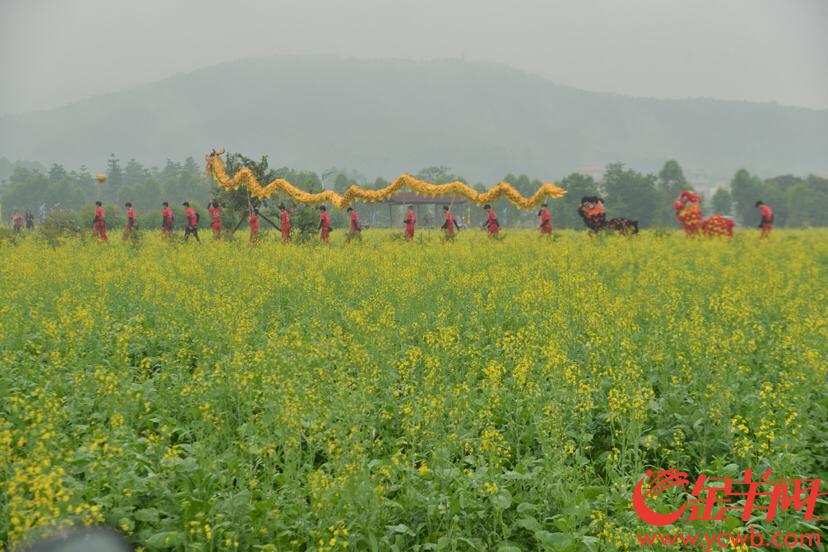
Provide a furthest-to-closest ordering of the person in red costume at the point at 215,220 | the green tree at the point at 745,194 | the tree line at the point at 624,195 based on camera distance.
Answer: the green tree at the point at 745,194 < the tree line at the point at 624,195 < the person in red costume at the point at 215,220

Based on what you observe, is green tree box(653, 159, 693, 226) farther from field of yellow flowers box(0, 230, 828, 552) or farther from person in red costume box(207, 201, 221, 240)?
field of yellow flowers box(0, 230, 828, 552)

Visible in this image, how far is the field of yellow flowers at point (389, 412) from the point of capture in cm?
374

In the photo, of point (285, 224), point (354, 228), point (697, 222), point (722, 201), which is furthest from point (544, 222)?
point (722, 201)

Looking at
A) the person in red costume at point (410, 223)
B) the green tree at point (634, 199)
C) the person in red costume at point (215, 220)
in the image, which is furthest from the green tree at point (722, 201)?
the person in red costume at point (215, 220)

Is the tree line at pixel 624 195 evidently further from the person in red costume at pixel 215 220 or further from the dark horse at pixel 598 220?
the dark horse at pixel 598 220

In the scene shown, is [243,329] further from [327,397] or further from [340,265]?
[340,265]

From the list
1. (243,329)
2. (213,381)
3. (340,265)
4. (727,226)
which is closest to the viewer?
(213,381)

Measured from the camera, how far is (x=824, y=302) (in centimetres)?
983

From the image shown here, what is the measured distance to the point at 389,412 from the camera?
18.7ft

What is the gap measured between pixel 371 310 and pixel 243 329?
2305 millimetres

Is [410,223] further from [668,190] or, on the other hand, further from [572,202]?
[668,190]

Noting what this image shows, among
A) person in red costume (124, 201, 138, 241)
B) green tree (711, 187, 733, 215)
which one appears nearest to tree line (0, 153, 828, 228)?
green tree (711, 187, 733, 215)

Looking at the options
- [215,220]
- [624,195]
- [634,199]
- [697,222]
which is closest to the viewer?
[697,222]

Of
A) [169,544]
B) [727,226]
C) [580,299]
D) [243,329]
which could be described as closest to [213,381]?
[243,329]
